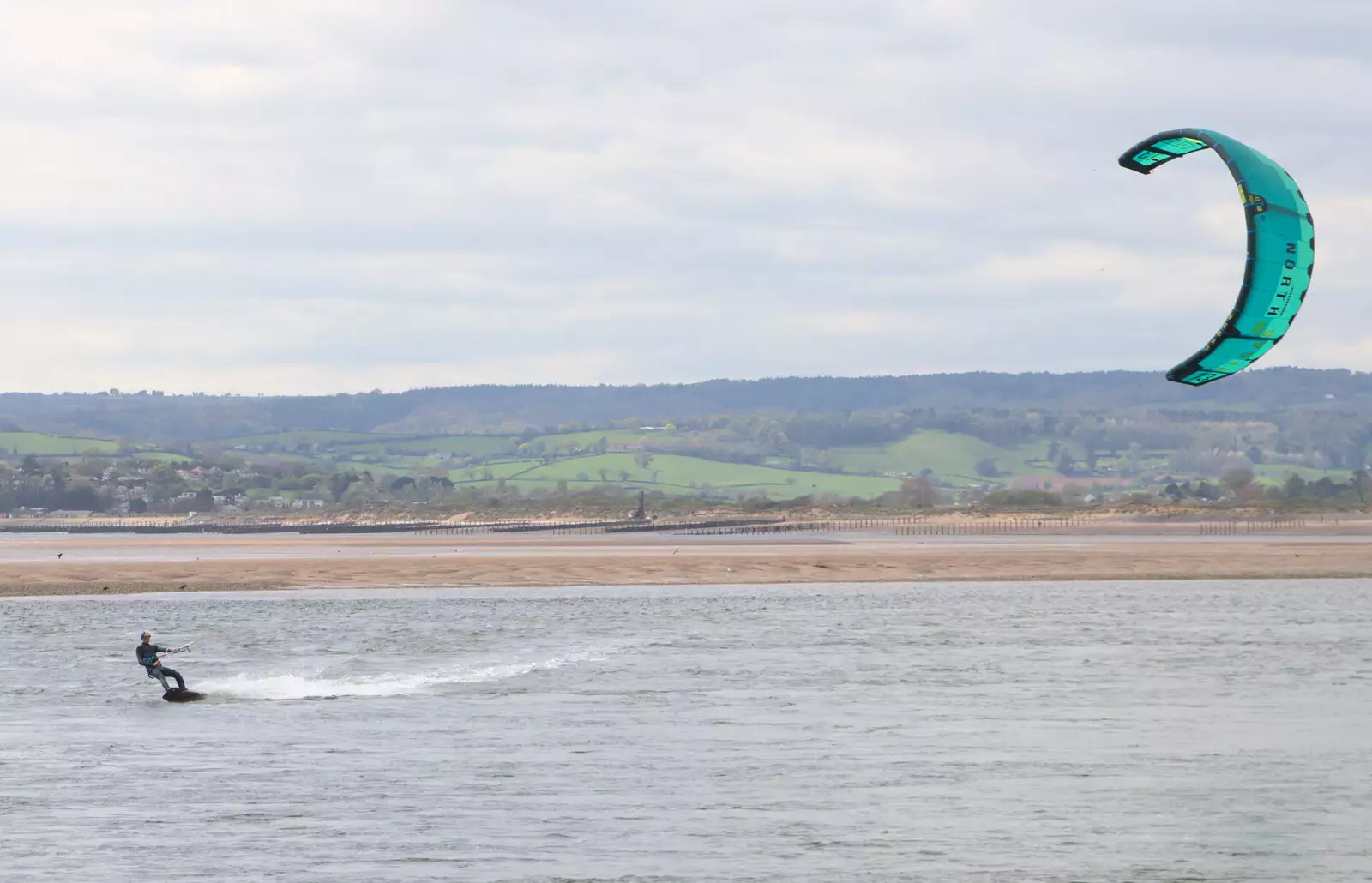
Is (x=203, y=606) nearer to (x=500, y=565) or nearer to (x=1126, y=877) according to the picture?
(x=500, y=565)

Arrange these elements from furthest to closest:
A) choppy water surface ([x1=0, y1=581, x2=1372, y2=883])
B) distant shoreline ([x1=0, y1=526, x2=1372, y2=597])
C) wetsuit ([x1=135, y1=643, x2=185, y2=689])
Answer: distant shoreline ([x1=0, y1=526, x2=1372, y2=597]), wetsuit ([x1=135, y1=643, x2=185, y2=689]), choppy water surface ([x1=0, y1=581, x2=1372, y2=883])

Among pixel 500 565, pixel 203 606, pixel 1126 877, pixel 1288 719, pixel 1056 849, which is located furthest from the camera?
pixel 500 565

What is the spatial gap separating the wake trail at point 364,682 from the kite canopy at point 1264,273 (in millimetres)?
18814

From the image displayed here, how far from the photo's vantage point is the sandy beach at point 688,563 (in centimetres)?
7231

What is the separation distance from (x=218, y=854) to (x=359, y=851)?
1728 millimetres

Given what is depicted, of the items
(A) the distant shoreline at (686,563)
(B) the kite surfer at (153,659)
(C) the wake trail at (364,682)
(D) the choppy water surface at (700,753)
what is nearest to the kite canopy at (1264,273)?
(D) the choppy water surface at (700,753)

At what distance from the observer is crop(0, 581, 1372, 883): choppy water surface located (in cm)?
2153

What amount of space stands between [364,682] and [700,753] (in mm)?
12812

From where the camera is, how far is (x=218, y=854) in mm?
21672

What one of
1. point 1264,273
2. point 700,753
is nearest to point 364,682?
point 700,753

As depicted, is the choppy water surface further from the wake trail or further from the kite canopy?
the kite canopy

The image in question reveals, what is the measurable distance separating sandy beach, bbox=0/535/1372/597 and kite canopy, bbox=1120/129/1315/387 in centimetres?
4566

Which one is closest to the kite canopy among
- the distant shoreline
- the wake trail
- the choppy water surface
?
the choppy water surface

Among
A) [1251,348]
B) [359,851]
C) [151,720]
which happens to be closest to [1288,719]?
[1251,348]
